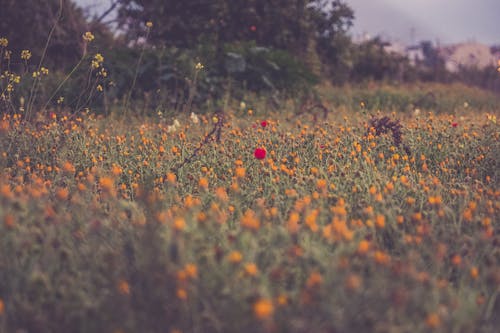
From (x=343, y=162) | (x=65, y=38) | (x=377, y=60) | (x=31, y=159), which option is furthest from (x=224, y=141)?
(x=377, y=60)

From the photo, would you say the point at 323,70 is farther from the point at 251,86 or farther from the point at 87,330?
the point at 87,330

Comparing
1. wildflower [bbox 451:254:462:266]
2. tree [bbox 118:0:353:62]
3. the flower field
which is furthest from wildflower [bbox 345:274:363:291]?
tree [bbox 118:0:353:62]

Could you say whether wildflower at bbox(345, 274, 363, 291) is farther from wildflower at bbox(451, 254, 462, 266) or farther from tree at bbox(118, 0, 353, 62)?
tree at bbox(118, 0, 353, 62)

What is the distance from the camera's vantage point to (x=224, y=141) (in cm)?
412

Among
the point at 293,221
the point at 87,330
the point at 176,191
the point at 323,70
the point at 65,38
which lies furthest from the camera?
the point at 323,70

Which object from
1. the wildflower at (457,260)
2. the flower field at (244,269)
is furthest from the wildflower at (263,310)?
the wildflower at (457,260)

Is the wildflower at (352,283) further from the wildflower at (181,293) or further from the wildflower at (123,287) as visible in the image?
the wildflower at (123,287)

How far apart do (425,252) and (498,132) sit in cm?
256

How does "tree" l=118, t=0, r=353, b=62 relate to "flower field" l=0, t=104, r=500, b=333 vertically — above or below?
above

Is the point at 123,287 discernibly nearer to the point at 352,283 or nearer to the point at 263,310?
the point at 263,310

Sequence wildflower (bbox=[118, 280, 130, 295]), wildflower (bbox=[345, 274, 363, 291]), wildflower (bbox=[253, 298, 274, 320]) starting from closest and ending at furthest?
wildflower (bbox=[253, 298, 274, 320]) → wildflower (bbox=[345, 274, 363, 291]) → wildflower (bbox=[118, 280, 130, 295])

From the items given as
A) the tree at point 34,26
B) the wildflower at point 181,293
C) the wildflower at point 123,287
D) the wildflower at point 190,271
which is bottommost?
the wildflower at point 123,287

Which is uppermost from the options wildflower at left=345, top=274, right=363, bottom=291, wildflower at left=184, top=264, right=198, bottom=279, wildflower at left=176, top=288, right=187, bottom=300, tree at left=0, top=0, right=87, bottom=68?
tree at left=0, top=0, right=87, bottom=68

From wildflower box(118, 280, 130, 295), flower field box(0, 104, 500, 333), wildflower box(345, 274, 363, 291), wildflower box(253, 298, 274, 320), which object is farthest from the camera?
wildflower box(118, 280, 130, 295)
